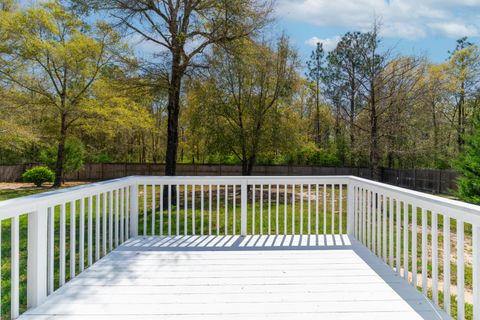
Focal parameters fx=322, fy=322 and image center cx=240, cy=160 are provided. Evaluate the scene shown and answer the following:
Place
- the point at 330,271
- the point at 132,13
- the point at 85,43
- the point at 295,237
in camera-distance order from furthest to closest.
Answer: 1. the point at 85,43
2. the point at 132,13
3. the point at 295,237
4. the point at 330,271

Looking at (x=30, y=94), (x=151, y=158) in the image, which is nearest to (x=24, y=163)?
(x=30, y=94)

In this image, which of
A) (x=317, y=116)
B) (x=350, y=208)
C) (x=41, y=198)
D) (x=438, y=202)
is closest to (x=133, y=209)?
(x=41, y=198)

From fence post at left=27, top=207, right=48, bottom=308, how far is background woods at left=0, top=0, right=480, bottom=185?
579 centimetres

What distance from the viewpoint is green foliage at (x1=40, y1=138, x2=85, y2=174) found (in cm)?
1481

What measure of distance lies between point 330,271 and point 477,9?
53.6 feet

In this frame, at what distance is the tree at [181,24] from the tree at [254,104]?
3.54 meters

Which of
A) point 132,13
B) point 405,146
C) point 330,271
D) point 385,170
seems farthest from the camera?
point 385,170

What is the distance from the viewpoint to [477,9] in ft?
45.4

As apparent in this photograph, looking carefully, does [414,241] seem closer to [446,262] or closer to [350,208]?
[446,262]

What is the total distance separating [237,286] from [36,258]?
1.36 m

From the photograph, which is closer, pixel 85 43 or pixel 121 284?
pixel 121 284

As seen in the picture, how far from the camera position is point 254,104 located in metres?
11.9

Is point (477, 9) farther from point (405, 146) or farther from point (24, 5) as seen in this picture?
point (24, 5)

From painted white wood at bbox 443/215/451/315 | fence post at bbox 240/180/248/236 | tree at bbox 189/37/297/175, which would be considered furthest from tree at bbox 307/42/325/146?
painted white wood at bbox 443/215/451/315
